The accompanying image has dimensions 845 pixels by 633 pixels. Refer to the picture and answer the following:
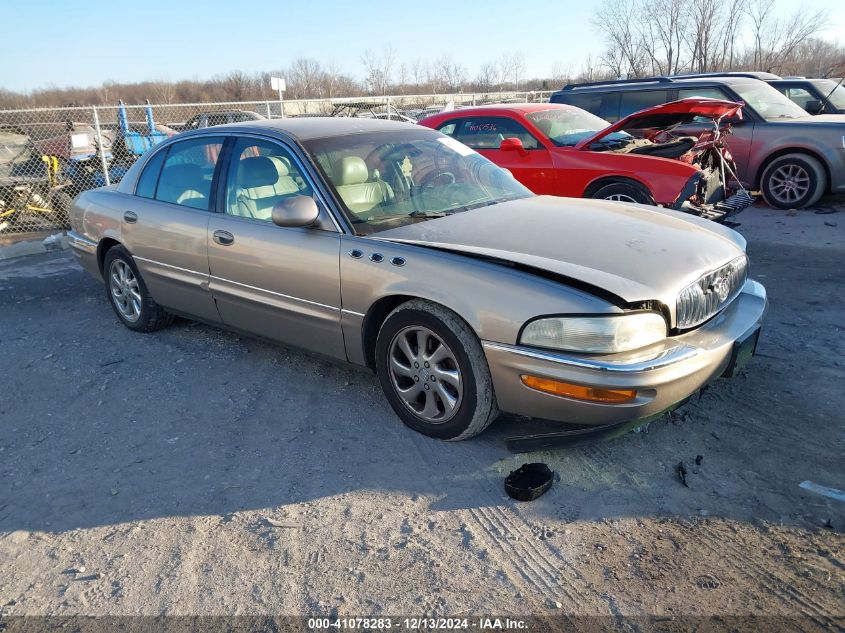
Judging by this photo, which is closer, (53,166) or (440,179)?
(440,179)

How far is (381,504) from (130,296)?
3283 millimetres

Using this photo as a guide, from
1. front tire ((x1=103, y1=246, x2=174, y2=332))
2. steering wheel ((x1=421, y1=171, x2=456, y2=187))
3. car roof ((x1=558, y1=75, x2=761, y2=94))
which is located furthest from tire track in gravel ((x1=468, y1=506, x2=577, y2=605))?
car roof ((x1=558, y1=75, x2=761, y2=94))

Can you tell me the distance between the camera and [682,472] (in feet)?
9.84

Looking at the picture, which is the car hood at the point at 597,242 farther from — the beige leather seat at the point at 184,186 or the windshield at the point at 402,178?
the beige leather seat at the point at 184,186

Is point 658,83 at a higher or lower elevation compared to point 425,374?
higher

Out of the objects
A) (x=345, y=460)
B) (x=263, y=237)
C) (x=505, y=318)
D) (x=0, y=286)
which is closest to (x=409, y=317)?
(x=505, y=318)

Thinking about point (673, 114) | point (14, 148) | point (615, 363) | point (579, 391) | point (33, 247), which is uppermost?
point (673, 114)

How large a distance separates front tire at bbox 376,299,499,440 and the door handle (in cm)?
129

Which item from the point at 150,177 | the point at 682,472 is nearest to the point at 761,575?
the point at 682,472

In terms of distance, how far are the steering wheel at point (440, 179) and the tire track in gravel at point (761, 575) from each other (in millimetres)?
2455

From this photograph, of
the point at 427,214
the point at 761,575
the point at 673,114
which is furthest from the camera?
the point at 673,114

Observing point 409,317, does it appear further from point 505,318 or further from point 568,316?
point 568,316

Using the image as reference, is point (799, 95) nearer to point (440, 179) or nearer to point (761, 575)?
point (440, 179)

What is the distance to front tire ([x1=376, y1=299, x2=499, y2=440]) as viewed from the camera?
10.3 ft
